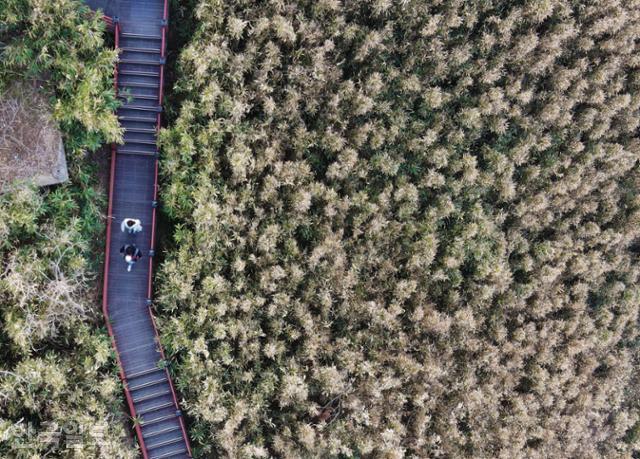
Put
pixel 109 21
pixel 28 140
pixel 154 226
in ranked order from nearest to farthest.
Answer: pixel 28 140, pixel 109 21, pixel 154 226

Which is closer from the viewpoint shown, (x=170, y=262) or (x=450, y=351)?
(x=170, y=262)

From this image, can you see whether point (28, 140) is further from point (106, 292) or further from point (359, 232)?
point (359, 232)

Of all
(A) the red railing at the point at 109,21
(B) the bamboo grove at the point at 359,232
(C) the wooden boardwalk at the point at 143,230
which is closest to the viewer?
(B) the bamboo grove at the point at 359,232

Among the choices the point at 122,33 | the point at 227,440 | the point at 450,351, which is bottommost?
the point at 227,440

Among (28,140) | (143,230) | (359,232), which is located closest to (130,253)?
(143,230)

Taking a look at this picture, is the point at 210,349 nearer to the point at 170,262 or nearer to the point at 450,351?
the point at 170,262

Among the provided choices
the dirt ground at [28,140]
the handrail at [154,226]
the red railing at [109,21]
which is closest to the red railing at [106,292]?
the red railing at [109,21]

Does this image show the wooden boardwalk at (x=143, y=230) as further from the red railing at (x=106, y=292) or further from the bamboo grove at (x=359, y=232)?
the bamboo grove at (x=359, y=232)

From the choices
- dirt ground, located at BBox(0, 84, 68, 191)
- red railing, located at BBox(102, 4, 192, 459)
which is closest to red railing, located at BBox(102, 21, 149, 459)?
red railing, located at BBox(102, 4, 192, 459)

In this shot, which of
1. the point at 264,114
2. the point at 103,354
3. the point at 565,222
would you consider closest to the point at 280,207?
the point at 264,114
